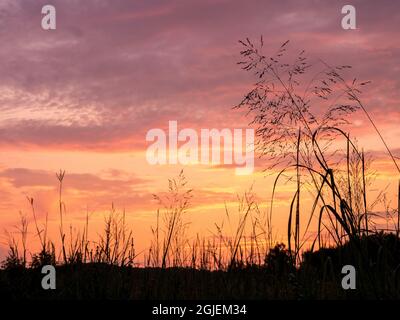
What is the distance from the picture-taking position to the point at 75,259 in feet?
19.9

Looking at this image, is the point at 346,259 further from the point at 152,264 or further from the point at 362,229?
the point at 152,264

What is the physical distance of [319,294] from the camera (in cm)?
478

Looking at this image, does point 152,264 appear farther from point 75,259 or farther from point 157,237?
point 75,259

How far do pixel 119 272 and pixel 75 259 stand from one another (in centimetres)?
81

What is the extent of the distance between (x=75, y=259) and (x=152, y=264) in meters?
0.81
